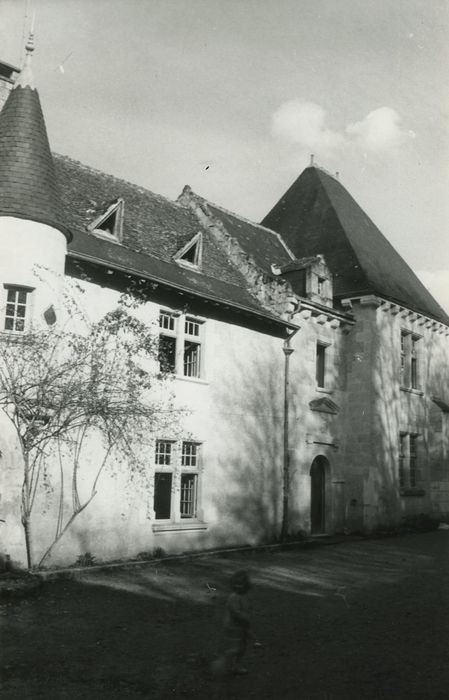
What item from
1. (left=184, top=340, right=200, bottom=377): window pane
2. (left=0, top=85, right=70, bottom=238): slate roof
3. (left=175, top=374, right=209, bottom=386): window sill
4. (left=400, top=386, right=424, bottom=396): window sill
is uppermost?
(left=0, top=85, right=70, bottom=238): slate roof

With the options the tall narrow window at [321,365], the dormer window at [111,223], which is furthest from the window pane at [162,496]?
the tall narrow window at [321,365]

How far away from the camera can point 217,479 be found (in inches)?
663

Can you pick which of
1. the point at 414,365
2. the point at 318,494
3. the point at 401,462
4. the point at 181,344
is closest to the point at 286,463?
the point at 318,494

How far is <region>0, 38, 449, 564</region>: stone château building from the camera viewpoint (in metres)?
13.3

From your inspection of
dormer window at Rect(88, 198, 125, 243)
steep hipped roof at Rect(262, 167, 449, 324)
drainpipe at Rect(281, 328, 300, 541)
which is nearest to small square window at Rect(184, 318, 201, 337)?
dormer window at Rect(88, 198, 125, 243)

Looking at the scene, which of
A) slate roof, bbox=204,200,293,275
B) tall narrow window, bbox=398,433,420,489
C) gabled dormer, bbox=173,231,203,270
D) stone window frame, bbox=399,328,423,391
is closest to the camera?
gabled dormer, bbox=173,231,203,270

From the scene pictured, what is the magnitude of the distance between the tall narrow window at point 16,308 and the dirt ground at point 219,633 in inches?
179

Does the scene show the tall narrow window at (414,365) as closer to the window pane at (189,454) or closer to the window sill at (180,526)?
the window pane at (189,454)

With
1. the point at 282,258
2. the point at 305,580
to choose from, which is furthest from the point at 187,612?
the point at 282,258

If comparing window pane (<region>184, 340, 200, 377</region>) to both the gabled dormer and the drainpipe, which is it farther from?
the drainpipe

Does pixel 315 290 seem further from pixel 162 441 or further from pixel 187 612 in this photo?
pixel 187 612

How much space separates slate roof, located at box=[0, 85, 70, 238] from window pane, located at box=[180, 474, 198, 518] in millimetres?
6354

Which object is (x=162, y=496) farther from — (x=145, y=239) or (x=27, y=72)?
(x=27, y=72)

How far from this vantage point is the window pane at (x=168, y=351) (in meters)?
15.7
